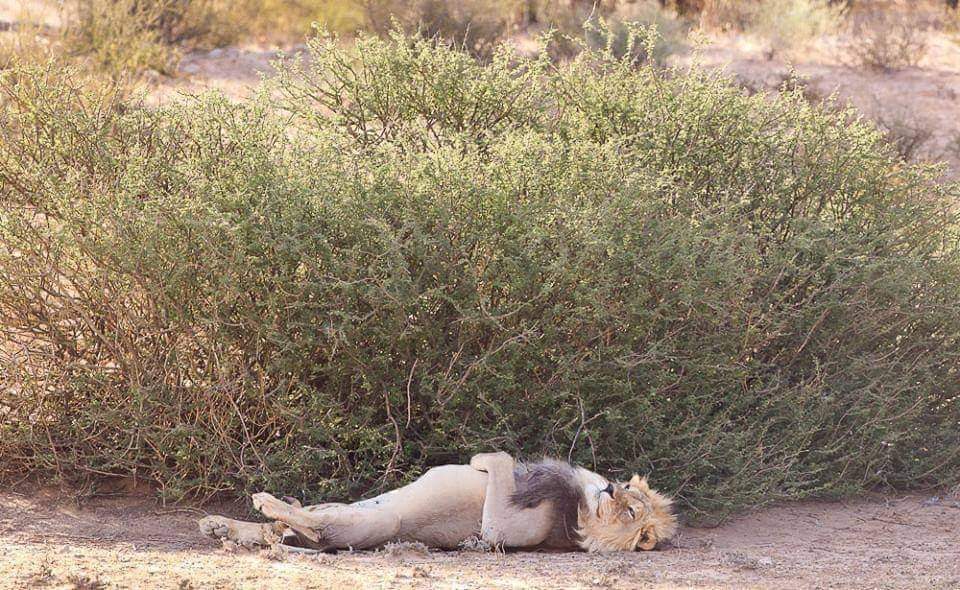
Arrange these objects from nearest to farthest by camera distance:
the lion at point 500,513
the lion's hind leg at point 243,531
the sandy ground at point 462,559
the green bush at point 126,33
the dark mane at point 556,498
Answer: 1. the sandy ground at point 462,559
2. the lion's hind leg at point 243,531
3. the lion at point 500,513
4. the dark mane at point 556,498
5. the green bush at point 126,33

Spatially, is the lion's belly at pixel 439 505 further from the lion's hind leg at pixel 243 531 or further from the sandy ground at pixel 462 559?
the lion's hind leg at pixel 243 531

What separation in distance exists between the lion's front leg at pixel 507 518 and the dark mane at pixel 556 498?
3cm

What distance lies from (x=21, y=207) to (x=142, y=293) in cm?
92

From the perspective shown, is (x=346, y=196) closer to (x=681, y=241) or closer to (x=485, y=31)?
(x=681, y=241)

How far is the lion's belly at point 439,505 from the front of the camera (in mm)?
4762

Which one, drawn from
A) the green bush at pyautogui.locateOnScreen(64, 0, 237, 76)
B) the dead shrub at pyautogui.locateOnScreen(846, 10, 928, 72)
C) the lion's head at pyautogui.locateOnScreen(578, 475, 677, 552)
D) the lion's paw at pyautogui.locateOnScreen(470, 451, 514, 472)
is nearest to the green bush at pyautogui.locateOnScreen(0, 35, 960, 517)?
the lion's paw at pyautogui.locateOnScreen(470, 451, 514, 472)

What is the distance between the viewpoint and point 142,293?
5199 mm

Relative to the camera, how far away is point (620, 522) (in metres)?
4.83

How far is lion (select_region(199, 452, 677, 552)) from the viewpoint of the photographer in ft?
15.5

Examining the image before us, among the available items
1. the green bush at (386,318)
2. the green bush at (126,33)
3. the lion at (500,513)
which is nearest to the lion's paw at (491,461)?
the lion at (500,513)

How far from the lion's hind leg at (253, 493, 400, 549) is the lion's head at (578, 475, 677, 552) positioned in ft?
2.51

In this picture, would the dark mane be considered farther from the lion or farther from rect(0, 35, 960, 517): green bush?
rect(0, 35, 960, 517): green bush

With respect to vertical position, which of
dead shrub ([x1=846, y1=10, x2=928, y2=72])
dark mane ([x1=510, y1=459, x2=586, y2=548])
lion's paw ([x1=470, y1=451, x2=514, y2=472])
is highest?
dead shrub ([x1=846, y1=10, x2=928, y2=72])

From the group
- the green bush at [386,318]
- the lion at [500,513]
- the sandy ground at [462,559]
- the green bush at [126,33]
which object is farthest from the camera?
the green bush at [126,33]
